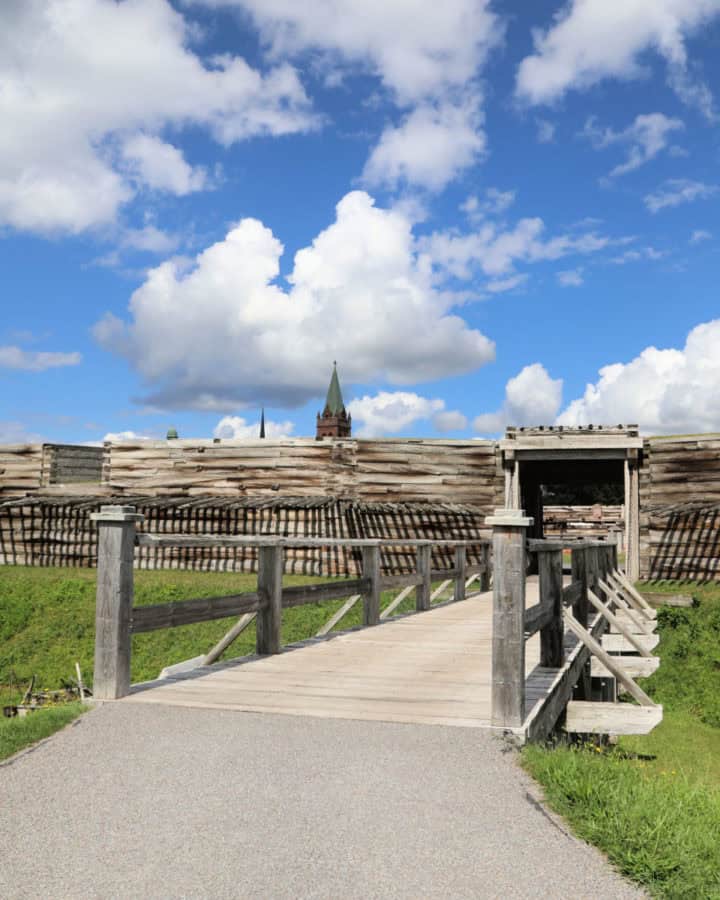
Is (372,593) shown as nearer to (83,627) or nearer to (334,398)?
(83,627)

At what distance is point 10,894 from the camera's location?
3281 millimetres

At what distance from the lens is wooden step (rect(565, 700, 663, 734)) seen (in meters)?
7.11

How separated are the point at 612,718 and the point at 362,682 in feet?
7.21

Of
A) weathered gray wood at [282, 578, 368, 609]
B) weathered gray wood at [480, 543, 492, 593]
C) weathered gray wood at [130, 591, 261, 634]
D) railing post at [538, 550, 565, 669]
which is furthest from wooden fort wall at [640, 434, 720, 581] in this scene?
weathered gray wood at [130, 591, 261, 634]

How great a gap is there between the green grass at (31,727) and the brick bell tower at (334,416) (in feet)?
361

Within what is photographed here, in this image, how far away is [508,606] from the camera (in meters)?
5.73

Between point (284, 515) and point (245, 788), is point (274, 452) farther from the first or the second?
point (245, 788)

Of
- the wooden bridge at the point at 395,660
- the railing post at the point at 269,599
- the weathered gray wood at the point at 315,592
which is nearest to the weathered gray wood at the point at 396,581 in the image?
the weathered gray wood at the point at 315,592

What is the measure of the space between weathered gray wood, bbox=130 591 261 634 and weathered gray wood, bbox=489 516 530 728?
95.4 inches

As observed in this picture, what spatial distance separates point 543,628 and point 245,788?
3.92 m

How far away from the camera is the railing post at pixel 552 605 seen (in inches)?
298

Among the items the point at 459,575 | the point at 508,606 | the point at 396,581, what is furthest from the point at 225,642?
the point at 459,575

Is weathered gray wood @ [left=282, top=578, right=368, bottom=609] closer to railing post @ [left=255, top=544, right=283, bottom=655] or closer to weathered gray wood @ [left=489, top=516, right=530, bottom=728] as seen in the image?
railing post @ [left=255, top=544, right=283, bottom=655]

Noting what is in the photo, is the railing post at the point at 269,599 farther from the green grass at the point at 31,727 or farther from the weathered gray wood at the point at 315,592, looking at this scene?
the green grass at the point at 31,727
